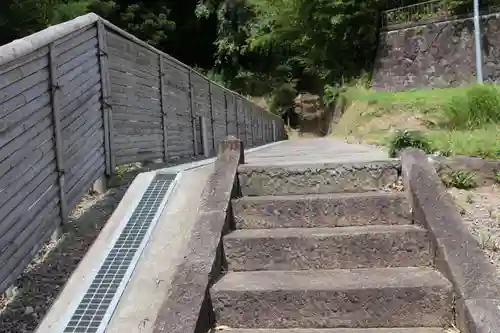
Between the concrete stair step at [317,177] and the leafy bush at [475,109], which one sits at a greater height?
the leafy bush at [475,109]

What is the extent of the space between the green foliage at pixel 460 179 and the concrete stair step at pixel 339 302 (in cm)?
103

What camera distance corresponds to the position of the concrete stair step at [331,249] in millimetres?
2957

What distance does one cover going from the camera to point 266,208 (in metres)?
3.37

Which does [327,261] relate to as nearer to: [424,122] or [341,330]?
[341,330]

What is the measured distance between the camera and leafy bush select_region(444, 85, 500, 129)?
6086 millimetres

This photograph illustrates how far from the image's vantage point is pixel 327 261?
9.84ft

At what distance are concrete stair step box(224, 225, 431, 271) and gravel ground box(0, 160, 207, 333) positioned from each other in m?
0.94

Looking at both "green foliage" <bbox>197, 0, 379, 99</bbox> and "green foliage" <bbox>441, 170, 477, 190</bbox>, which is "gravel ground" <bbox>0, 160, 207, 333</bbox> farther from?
"green foliage" <bbox>197, 0, 379, 99</bbox>

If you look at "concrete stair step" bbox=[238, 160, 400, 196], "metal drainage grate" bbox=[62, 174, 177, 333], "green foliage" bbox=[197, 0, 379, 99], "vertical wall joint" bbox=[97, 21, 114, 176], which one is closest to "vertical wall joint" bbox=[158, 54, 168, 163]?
"vertical wall joint" bbox=[97, 21, 114, 176]

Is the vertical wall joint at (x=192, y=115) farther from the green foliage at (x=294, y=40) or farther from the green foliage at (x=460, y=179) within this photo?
the green foliage at (x=294, y=40)

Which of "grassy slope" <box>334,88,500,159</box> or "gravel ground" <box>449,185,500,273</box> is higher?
"grassy slope" <box>334,88,500,159</box>

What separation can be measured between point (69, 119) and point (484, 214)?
110 inches

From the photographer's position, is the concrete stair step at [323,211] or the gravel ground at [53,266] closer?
the gravel ground at [53,266]

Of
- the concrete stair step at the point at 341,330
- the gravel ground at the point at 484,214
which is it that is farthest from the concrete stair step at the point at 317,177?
the concrete stair step at the point at 341,330
